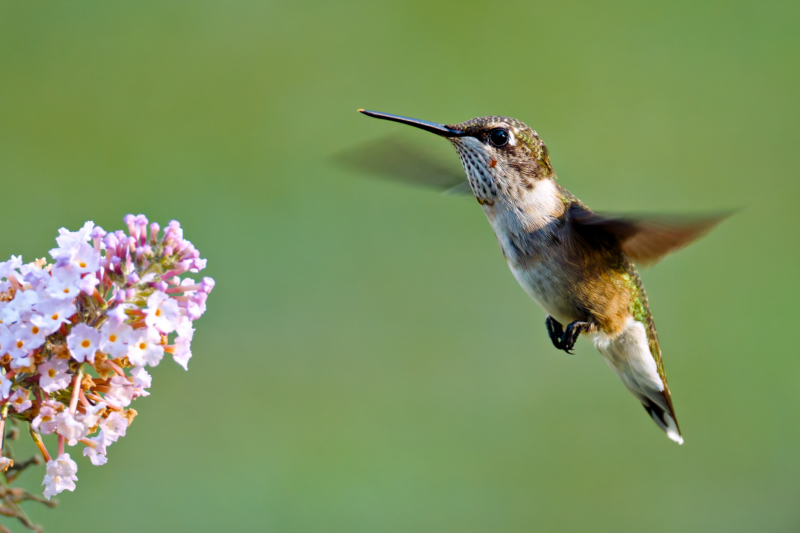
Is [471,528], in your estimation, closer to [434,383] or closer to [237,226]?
[434,383]

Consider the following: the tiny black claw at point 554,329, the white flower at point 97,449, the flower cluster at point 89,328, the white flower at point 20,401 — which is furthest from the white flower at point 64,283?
the tiny black claw at point 554,329

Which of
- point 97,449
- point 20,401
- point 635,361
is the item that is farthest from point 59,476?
point 635,361

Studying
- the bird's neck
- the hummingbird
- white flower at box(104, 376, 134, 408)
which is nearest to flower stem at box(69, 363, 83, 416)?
white flower at box(104, 376, 134, 408)

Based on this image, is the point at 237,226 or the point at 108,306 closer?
the point at 108,306

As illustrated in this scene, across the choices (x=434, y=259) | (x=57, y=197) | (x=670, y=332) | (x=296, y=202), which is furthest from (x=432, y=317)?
(x=57, y=197)

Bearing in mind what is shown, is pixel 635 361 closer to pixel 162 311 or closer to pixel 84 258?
pixel 162 311
